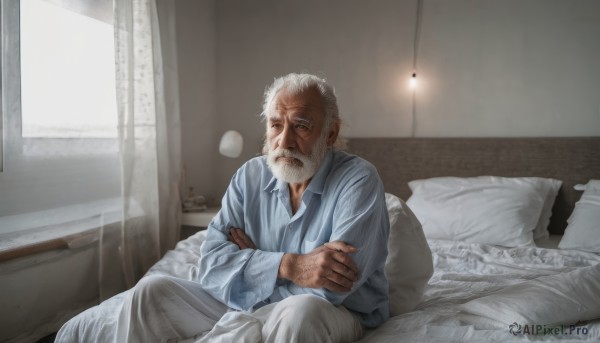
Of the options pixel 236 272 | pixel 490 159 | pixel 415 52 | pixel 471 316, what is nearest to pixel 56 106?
pixel 236 272

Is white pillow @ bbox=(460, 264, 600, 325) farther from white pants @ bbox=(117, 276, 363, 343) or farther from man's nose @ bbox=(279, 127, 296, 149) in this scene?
man's nose @ bbox=(279, 127, 296, 149)

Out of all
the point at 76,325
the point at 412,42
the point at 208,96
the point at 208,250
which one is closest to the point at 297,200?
the point at 208,250

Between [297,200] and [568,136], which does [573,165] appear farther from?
[297,200]

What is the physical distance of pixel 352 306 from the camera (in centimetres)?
142

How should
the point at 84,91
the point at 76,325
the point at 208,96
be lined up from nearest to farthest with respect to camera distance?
the point at 76,325 < the point at 84,91 < the point at 208,96

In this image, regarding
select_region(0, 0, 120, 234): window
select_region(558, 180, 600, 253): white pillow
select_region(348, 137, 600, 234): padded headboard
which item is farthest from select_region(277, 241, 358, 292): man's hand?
select_region(348, 137, 600, 234): padded headboard

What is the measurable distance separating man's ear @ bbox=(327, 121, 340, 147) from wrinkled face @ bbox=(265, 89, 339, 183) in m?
0.06

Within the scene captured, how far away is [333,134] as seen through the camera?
5.58ft

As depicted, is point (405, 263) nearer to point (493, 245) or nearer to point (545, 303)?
point (545, 303)

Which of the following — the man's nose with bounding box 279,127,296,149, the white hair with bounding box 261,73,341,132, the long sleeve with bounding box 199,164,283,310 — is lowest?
the long sleeve with bounding box 199,164,283,310

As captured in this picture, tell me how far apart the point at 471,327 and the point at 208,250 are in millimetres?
846

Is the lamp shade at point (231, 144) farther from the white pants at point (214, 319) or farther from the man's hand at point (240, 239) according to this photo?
the white pants at point (214, 319)

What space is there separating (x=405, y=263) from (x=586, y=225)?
4.63ft

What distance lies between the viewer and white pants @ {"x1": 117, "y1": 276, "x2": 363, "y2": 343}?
1.18 metres
